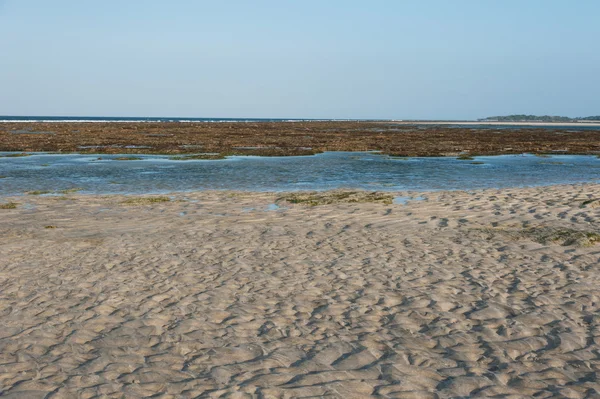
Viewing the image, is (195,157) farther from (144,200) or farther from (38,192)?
(144,200)

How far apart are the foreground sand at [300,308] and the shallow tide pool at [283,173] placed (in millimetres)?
8409

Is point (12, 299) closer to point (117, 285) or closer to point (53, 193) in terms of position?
point (117, 285)

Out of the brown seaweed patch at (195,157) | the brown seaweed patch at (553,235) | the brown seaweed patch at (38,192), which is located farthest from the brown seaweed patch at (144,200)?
the brown seaweed patch at (195,157)

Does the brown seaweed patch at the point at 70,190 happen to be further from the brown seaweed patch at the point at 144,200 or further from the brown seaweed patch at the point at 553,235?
the brown seaweed patch at the point at 553,235

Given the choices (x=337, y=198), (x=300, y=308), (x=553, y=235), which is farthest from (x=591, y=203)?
(x=300, y=308)

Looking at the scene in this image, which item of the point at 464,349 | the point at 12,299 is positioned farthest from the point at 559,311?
the point at 12,299

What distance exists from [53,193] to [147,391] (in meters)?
16.7

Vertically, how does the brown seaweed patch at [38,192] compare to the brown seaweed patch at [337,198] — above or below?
below

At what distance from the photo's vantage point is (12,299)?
858 cm

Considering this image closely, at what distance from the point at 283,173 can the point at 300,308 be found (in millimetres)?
20422

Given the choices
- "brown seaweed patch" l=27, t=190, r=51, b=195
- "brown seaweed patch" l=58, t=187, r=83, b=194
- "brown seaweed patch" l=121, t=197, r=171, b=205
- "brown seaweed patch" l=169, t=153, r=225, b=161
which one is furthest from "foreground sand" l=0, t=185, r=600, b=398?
"brown seaweed patch" l=169, t=153, r=225, b=161

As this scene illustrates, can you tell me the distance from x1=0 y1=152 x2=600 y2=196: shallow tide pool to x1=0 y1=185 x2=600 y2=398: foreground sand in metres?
8.41

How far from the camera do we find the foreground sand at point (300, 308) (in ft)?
19.9

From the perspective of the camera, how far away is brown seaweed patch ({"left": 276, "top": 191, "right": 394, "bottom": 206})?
1817 cm
